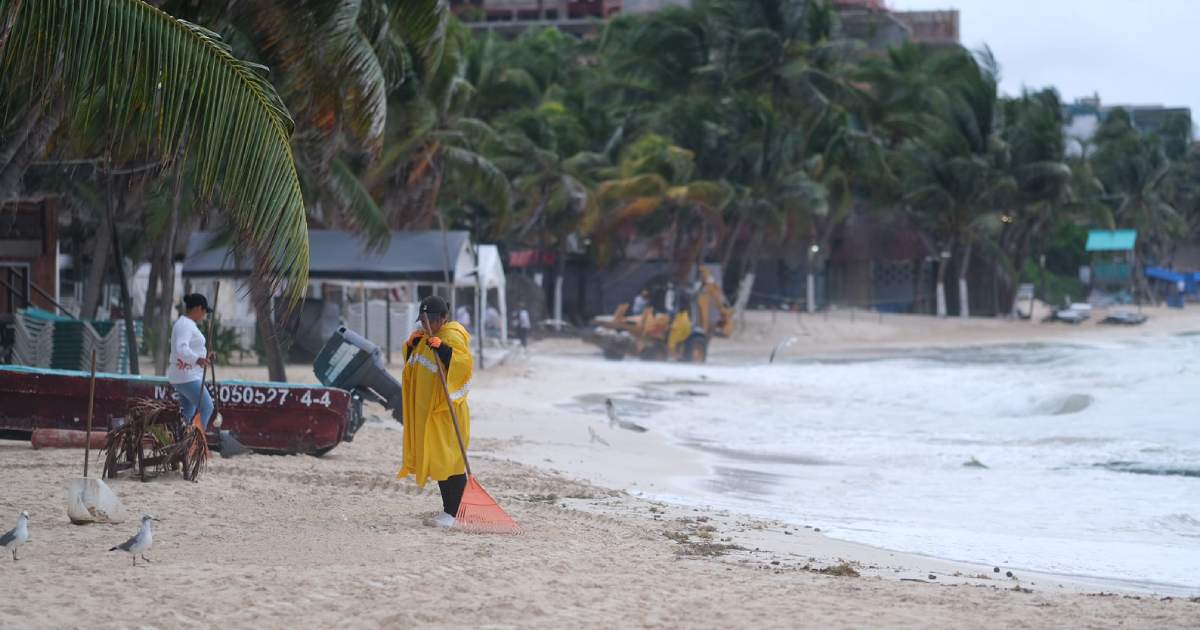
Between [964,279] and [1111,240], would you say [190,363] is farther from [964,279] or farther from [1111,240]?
[1111,240]

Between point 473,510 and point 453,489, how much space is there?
0.68 ft

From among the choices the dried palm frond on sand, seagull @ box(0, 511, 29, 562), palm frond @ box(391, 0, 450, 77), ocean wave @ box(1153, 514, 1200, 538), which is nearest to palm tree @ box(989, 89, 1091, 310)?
palm frond @ box(391, 0, 450, 77)

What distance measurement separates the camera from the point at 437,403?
7.70m

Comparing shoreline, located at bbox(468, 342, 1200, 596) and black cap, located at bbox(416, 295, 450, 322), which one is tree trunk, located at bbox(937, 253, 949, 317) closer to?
shoreline, located at bbox(468, 342, 1200, 596)

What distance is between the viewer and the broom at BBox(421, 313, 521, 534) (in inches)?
299

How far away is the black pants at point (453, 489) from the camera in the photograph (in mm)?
7785

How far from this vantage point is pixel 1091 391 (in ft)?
74.8

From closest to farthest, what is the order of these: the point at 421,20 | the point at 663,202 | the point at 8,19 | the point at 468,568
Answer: the point at 8,19, the point at 468,568, the point at 421,20, the point at 663,202

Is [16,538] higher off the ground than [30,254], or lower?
lower

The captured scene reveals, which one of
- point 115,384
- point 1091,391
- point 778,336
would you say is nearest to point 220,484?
point 115,384

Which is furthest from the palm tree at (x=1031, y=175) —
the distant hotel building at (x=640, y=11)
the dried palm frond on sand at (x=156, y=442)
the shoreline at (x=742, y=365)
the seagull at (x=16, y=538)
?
the seagull at (x=16, y=538)

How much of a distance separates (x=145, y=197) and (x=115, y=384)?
246 inches

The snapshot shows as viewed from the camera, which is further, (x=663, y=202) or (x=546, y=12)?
(x=546, y=12)

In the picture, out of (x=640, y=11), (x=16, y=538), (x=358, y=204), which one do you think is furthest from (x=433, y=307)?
(x=640, y=11)
